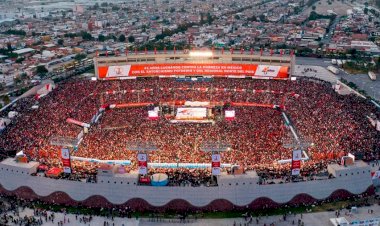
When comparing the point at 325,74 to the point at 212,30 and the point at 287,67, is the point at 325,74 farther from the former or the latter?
the point at 212,30

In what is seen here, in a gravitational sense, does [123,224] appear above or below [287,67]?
below

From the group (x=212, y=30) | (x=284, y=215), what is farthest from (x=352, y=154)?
(x=212, y=30)

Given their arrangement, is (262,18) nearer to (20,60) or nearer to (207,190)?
(20,60)

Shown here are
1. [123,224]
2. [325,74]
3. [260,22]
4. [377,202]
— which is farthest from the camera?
[260,22]

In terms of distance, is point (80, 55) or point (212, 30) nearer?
point (80, 55)

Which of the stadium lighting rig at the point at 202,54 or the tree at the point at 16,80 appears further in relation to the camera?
the tree at the point at 16,80

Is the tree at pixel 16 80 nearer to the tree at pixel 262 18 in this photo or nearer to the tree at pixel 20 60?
the tree at pixel 20 60

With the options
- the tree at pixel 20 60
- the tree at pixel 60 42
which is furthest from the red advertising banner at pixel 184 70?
the tree at pixel 60 42
